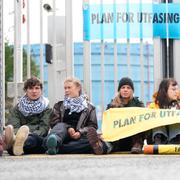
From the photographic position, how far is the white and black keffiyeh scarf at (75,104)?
16.3 feet

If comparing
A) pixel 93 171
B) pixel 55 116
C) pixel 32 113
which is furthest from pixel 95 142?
pixel 93 171

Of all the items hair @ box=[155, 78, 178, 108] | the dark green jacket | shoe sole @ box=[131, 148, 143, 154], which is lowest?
shoe sole @ box=[131, 148, 143, 154]

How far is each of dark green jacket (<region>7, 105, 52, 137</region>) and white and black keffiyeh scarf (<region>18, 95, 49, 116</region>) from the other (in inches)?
1.4

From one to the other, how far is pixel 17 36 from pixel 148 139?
184 centimetres

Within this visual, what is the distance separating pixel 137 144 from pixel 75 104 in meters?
0.63

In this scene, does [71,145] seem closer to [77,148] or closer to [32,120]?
[77,148]

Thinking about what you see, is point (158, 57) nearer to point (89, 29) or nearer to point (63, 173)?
point (89, 29)

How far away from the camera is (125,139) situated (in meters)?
4.84

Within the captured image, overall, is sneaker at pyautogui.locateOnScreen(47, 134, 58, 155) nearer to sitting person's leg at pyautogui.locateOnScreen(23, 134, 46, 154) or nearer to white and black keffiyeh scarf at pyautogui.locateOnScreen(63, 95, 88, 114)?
sitting person's leg at pyautogui.locateOnScreen(23, 134, 46, 154)

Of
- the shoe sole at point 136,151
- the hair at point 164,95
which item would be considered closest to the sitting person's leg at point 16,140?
the shoe sole at point 136,151

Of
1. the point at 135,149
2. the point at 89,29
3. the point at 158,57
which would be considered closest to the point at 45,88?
the point at 89,29

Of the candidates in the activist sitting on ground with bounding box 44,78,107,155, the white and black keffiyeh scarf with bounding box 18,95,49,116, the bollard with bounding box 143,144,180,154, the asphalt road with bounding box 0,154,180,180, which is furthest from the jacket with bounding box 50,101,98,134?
the asphalt road with bounding box 0,154,180,180

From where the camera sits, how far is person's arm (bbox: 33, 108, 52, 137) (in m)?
4.96

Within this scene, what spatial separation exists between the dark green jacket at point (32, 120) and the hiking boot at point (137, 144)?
0.74 meters
